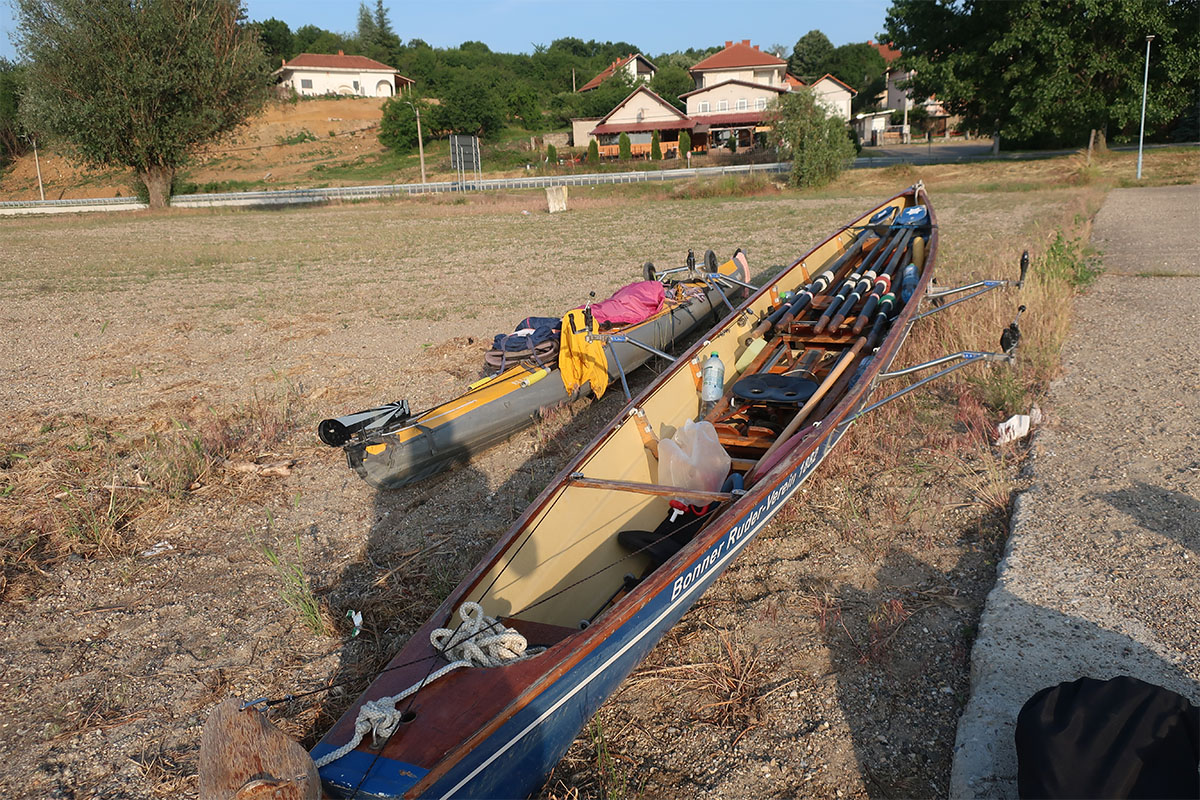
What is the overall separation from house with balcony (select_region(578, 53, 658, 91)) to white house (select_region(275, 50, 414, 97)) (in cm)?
1784

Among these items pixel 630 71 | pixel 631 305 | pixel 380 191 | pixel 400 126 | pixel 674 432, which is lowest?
pixel 674 432

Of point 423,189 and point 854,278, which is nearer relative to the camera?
point 854,278

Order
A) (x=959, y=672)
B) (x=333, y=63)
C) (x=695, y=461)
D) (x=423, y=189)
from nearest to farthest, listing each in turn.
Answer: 1. (x=959, y=672)
2. (x=695, y=461)
3. (x=423, y=189)
4. (x=333, y=63)

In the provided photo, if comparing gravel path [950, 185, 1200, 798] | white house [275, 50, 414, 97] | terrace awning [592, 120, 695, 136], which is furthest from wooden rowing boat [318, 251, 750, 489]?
white house [275, 50, 414, 97]

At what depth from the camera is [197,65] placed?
29.1 metres

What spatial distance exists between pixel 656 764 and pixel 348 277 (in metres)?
12.2

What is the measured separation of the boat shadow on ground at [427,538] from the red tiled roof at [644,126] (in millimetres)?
49675

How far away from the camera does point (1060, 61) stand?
88.5ft

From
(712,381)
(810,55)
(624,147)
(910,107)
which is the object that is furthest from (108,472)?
(810,55)

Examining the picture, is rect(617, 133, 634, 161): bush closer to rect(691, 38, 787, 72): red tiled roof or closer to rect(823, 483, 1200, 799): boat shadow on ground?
rect(691, 38, 787, 72): red tiled roof

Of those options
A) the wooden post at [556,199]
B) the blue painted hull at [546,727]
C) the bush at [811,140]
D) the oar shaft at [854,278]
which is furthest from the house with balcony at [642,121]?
the blue painted hull at [546,727]

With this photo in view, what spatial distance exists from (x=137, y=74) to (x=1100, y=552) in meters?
32.5

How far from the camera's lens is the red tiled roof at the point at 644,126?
2088 inches

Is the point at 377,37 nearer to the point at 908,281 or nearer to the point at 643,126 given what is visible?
the point at 643,126
